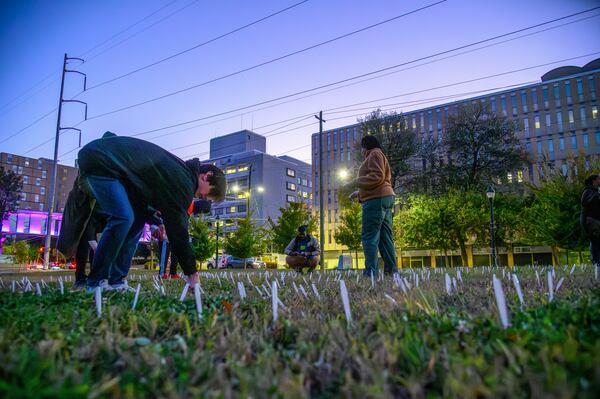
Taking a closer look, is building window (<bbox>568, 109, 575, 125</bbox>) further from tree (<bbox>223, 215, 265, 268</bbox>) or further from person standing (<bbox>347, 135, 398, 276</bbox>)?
person standing (<bbox>347, 135, 398, 276</bbox>)

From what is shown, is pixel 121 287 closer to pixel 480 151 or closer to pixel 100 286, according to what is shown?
pixel 100 286

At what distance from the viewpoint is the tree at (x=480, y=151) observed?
33.3 metres

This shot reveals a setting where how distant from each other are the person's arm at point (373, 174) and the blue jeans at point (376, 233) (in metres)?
0.23

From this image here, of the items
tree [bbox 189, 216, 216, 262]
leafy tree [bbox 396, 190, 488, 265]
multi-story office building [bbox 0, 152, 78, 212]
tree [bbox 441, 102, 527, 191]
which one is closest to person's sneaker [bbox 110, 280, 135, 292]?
tree [bbox 189, 216, 216, 262]

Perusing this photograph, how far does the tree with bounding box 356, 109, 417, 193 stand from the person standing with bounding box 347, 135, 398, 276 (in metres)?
28.6

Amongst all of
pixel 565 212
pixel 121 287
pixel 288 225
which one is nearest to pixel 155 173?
pixel 121 287

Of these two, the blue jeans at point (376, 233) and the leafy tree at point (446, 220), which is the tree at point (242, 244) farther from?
the blue jeans at point (376, 233)

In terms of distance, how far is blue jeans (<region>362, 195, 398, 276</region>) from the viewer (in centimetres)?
529

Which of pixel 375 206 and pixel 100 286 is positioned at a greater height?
pixel 375 206

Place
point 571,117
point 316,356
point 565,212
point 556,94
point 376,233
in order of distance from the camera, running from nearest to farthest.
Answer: point 316,356 < point 376,233 < point 565,212 < point 571,117 < point 556,94

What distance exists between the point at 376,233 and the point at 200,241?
67.2 feet

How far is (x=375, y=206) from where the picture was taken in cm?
546

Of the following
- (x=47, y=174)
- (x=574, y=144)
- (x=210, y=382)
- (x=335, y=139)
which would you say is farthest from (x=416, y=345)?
(x=47, y=174)

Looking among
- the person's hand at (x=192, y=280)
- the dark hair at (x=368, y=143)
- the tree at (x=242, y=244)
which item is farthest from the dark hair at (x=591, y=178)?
the tree at (x=242, y=244)
